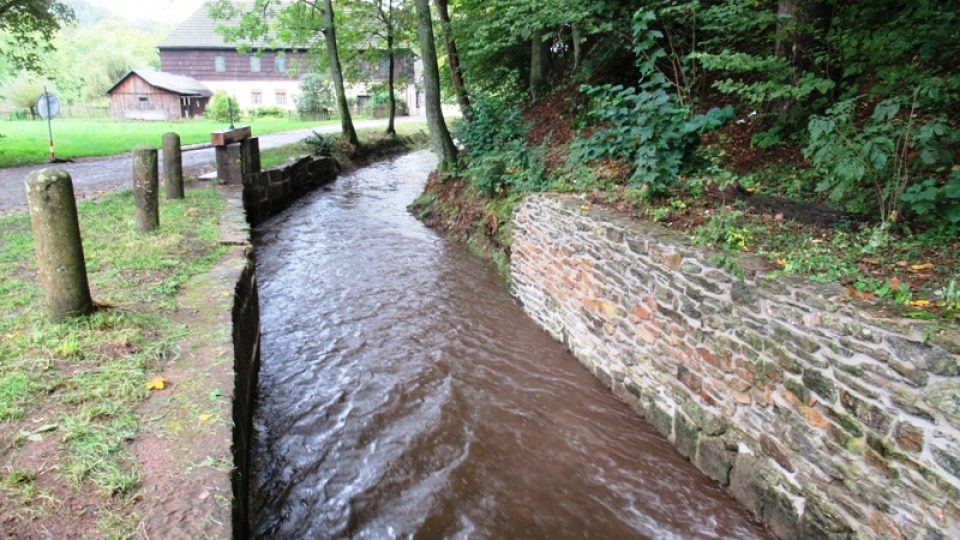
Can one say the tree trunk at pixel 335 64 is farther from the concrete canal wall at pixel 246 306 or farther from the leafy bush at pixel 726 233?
the leafy bush at pixel 726 233

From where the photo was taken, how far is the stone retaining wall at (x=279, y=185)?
36.2 feet

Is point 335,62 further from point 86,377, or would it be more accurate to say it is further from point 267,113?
point 267,113

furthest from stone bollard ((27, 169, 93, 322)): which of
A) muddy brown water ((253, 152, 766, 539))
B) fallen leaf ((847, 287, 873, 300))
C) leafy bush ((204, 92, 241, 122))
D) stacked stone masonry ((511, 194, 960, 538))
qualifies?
leafy bush ((204, 92, 241, 122))

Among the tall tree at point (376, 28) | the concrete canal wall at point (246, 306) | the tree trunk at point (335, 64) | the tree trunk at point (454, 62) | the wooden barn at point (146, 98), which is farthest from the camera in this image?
the wooden barn at point (146, 98)

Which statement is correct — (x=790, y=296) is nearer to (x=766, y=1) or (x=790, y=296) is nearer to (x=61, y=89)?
(x=766, y=1)

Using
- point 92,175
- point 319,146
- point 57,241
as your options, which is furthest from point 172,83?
point 57,241

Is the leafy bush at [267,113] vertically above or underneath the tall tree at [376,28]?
underneath

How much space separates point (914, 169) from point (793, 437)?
2252mm

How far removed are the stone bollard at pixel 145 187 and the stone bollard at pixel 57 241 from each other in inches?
105

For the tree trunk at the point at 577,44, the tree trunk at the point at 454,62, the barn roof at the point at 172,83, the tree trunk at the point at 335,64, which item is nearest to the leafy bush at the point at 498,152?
the tree trunk at the point at 454,62

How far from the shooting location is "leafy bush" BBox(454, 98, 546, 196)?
8.40m

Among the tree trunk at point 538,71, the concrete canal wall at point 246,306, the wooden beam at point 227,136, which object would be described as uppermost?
the tree trunk at point 538,71

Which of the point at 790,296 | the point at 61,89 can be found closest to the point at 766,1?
the point at 790,296

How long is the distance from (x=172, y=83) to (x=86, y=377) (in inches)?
1589
